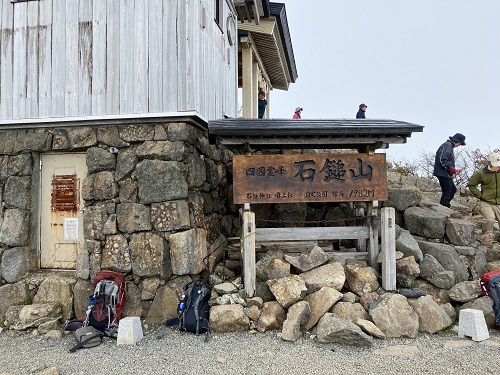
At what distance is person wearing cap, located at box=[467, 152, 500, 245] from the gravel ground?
331 cm

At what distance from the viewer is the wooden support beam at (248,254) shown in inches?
233

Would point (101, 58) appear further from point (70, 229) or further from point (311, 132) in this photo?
point (311, 132)

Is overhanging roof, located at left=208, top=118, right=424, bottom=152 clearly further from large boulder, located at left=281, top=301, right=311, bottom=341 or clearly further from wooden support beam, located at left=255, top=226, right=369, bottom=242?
large boulder, located at left=281, top=301, right=311, bottom=341

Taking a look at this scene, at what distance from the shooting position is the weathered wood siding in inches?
247

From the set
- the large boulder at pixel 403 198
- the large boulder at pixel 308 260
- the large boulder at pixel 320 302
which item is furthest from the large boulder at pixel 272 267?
the large boulder at pixel 403 198

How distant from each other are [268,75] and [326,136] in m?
10.3

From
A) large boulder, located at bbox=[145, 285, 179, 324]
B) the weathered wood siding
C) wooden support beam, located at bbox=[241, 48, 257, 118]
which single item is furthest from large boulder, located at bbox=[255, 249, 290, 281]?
wooden support beam, located at bbox=[241, 48, 257, 118]

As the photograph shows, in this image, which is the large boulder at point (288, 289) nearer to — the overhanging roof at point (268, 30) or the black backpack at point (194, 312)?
the black backpack at point (194, 312)

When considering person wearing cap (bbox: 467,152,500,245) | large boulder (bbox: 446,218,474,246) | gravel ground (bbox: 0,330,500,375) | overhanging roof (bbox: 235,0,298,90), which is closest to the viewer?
gravel ground (bbox: 0,330,500,375)

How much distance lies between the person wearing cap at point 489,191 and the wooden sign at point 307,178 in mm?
2826

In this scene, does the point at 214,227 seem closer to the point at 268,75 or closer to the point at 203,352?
the point at 203,352

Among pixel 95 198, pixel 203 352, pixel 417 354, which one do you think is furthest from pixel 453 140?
pixel 95 198

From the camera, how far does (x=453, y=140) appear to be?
8.09m

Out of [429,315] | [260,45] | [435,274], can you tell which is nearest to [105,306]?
[429,315]
